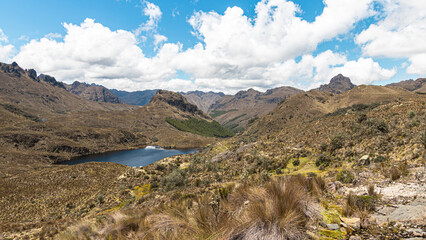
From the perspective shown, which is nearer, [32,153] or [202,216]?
[202,216]

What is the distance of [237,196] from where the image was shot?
17.1 feet

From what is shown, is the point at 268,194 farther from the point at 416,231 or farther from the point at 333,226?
the point at 416,231

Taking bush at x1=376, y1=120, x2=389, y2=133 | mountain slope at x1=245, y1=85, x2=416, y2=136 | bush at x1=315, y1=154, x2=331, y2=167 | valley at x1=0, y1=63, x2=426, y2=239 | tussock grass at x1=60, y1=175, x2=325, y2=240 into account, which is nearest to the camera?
tussock grass at x1=60, y1=175, x2=325, y2=240

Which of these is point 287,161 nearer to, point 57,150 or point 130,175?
point 130,175

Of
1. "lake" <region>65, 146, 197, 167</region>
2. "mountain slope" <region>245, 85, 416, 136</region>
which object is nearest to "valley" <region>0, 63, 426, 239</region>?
"lake" <region>65, 146, 197, 167</region>

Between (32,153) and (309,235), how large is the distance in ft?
422

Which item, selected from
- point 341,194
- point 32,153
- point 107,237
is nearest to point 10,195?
point 107,237

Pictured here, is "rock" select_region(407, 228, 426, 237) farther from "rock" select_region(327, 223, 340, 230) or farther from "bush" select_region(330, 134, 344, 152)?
"bush" select_region(330, 134, 344, 152)

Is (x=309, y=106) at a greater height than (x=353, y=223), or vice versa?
(x=309, y=106)

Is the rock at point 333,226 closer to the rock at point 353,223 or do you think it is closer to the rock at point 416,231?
the rock at point 353,223

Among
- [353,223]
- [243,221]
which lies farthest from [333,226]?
[243,221]

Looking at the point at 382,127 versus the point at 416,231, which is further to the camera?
the point at 382,127

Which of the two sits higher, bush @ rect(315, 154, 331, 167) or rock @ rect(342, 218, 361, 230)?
rock @ rect(342, 218, 361, 230)

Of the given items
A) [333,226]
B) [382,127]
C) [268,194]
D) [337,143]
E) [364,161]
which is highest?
[382,127]
